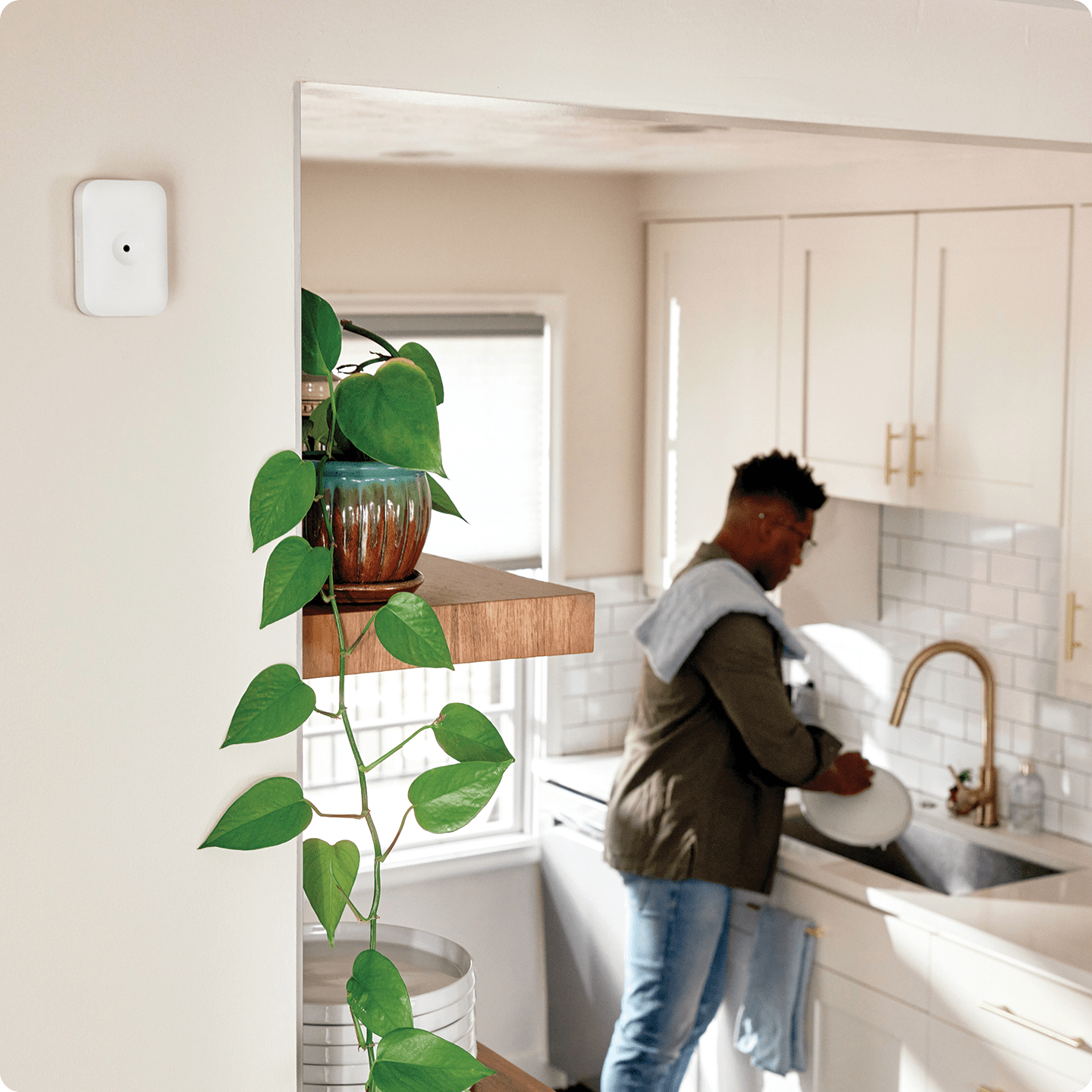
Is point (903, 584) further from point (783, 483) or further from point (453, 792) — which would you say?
point (453, 792)

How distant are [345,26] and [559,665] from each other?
9.41 ft

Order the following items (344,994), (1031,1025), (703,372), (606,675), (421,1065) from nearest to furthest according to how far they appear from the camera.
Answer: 1. (421,1065)
2. (344,994)
3. (1031,1025)
4. (703,372)
5. (606,675)

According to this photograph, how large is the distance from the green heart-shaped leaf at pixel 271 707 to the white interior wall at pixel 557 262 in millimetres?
2360

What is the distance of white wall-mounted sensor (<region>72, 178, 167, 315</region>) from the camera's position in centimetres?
97

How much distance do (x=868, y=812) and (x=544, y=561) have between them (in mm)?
1255

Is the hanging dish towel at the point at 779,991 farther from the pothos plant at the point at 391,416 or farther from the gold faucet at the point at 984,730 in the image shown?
the pothos plant at the point at 391,416

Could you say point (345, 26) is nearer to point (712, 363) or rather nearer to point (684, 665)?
point (684, 665)

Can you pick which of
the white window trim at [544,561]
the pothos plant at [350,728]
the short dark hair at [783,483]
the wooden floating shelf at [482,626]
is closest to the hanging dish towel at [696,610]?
the short dark hair at [783,483]

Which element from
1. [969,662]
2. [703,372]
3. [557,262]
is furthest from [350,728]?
[557,262]

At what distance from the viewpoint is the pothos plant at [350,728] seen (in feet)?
3.41

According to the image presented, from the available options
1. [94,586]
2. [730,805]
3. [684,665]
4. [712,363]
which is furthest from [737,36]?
[712,363]

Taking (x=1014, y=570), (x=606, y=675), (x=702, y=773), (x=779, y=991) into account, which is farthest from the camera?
(x=606, y=675)

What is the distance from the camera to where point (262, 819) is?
107cm

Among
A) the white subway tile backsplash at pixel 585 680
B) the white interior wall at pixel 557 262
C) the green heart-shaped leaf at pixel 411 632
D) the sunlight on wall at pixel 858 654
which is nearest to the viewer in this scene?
the green heart-shaped leaf at pixel 411 632
